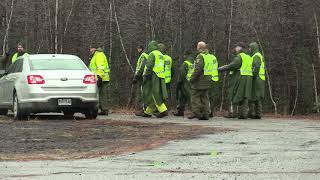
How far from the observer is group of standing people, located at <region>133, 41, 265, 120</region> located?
789 inches

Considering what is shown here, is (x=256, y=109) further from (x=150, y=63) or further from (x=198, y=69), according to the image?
(x=150, y=63)

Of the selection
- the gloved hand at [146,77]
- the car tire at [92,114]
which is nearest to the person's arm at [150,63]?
the gloved hand at [146,77]

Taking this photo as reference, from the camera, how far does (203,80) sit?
787 inches

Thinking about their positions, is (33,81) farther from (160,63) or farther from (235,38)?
(235,38)

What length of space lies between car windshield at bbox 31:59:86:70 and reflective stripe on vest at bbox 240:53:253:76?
14.7 ft

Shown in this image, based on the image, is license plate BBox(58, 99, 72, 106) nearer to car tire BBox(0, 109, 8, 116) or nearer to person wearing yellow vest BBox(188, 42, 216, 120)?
person wearing yellow vest BBox(188, 42, 216, 120)

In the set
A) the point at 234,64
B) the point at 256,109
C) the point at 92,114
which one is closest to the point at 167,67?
the point at 234,64

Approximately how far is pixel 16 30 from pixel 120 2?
6.81m

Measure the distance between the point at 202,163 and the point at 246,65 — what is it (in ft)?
35.9

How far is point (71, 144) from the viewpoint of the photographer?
13.0m

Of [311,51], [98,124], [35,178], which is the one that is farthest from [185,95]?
[35,178]

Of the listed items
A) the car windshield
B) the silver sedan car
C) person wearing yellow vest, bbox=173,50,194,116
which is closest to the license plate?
the silver sedan car

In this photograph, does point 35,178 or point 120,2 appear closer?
point 35,178

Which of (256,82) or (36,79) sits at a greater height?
(36,79)
